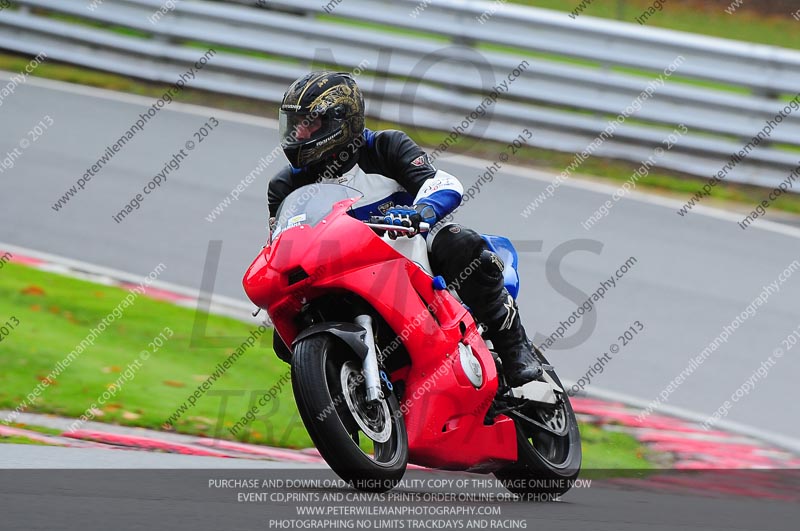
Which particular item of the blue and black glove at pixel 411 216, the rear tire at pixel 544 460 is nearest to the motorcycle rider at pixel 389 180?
the blue and black glove at pixel 411 216

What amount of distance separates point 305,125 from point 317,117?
65 mm

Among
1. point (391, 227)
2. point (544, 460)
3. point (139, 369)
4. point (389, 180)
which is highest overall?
point (391, 227)

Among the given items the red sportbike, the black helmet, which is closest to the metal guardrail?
the red sportbike

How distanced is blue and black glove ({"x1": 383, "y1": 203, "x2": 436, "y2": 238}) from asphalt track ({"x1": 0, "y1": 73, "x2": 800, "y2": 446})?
11.5 feet

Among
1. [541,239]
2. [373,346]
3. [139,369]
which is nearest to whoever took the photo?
[373,346]

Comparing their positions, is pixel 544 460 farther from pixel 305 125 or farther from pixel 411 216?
pixel 305 125

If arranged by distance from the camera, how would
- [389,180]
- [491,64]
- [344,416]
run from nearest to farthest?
[344,416], [389,180], [491,64]

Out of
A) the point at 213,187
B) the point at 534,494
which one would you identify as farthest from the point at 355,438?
the point at 213,187

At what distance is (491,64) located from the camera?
1313 cm

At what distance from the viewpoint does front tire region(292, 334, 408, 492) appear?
15.2ft

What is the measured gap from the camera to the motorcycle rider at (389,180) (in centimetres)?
533

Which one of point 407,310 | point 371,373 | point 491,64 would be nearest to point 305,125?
point 407,310

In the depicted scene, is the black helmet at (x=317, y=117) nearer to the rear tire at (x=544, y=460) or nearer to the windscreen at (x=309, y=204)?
the windscreen at (x=309, y=204)

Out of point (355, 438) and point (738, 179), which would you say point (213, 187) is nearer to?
point (738, 179)
